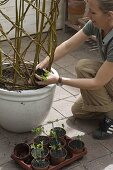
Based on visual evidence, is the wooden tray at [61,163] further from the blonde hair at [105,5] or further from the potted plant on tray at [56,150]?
the blonde hair at [105,5]

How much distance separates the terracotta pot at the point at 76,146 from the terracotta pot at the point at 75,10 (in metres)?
2.22

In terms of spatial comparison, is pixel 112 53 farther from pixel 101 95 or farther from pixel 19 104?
pixel 19 104

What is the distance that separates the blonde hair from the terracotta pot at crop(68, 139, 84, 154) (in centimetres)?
83

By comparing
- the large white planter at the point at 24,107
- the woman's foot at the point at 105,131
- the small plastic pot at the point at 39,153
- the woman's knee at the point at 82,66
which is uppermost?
the woman's knee at the point at 82,66

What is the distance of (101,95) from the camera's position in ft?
8.32

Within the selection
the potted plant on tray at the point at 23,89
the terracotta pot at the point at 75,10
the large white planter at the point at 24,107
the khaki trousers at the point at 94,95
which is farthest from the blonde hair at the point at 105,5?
the terracotta pot at the point at 75,10

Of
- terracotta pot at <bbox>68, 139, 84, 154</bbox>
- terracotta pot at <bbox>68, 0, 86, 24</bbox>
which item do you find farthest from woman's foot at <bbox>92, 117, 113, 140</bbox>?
terracotta pot at <bbox>68, 0, 86, 24</bbox>

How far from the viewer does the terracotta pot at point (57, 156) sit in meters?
2.24

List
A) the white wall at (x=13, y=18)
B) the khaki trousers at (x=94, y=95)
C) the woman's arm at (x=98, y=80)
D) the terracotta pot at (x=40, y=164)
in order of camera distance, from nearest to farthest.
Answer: the terracotta pot at (x=40, y=164) → the woman's arm at (x=98, y=80) → the khaki trousers at (x=94, y=95) → the white wall at (x=13, y=18)

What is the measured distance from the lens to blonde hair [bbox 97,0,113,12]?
2182 millimetres

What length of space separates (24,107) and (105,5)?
803 mm

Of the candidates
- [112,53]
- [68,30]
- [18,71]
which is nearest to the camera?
[112,53]

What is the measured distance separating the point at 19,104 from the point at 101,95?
57cm

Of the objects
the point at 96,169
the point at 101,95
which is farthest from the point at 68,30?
the point at 96,169
